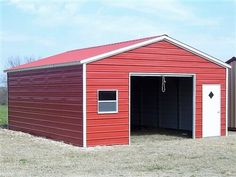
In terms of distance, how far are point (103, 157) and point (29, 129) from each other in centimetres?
794

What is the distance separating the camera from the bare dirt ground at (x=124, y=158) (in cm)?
1045

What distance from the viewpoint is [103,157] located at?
12.9 m

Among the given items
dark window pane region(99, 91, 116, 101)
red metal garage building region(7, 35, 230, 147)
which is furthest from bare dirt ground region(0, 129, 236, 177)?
dark window pane region(99, 91, 116, 101)

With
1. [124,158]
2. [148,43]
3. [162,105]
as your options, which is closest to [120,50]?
[148,43]

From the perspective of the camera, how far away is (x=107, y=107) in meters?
15.9

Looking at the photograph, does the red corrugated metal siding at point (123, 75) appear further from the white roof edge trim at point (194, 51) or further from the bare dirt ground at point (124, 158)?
the bare dirt ground at point (124, 158)

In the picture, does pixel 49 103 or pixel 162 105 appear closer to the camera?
pixel 49 103

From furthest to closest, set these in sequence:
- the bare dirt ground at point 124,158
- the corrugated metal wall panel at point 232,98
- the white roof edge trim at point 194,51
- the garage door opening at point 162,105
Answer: the corrugated metal wall panel at point 232,98 < the garage door opening at point 162,105 < the white roof edge trim at point 194,51 < the bare dirt ground at point 124,158

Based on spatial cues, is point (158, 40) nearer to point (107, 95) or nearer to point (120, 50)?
point (120, 50)

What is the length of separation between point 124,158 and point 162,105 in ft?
33.7

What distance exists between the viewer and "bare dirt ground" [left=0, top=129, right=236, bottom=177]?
34.3 ft

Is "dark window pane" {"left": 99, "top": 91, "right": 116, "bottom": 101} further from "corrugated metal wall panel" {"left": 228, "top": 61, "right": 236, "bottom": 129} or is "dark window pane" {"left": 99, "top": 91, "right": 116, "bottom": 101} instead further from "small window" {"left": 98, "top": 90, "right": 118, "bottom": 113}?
"corrugated metal wall panel" {"left": 228, "top": 61, "right": 236, "bottom": 129}

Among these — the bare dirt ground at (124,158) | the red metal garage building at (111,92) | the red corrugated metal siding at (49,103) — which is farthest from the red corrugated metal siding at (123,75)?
the bare dirt ground at (124,158)

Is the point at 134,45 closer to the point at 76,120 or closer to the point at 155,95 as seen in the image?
the point at 76,120
